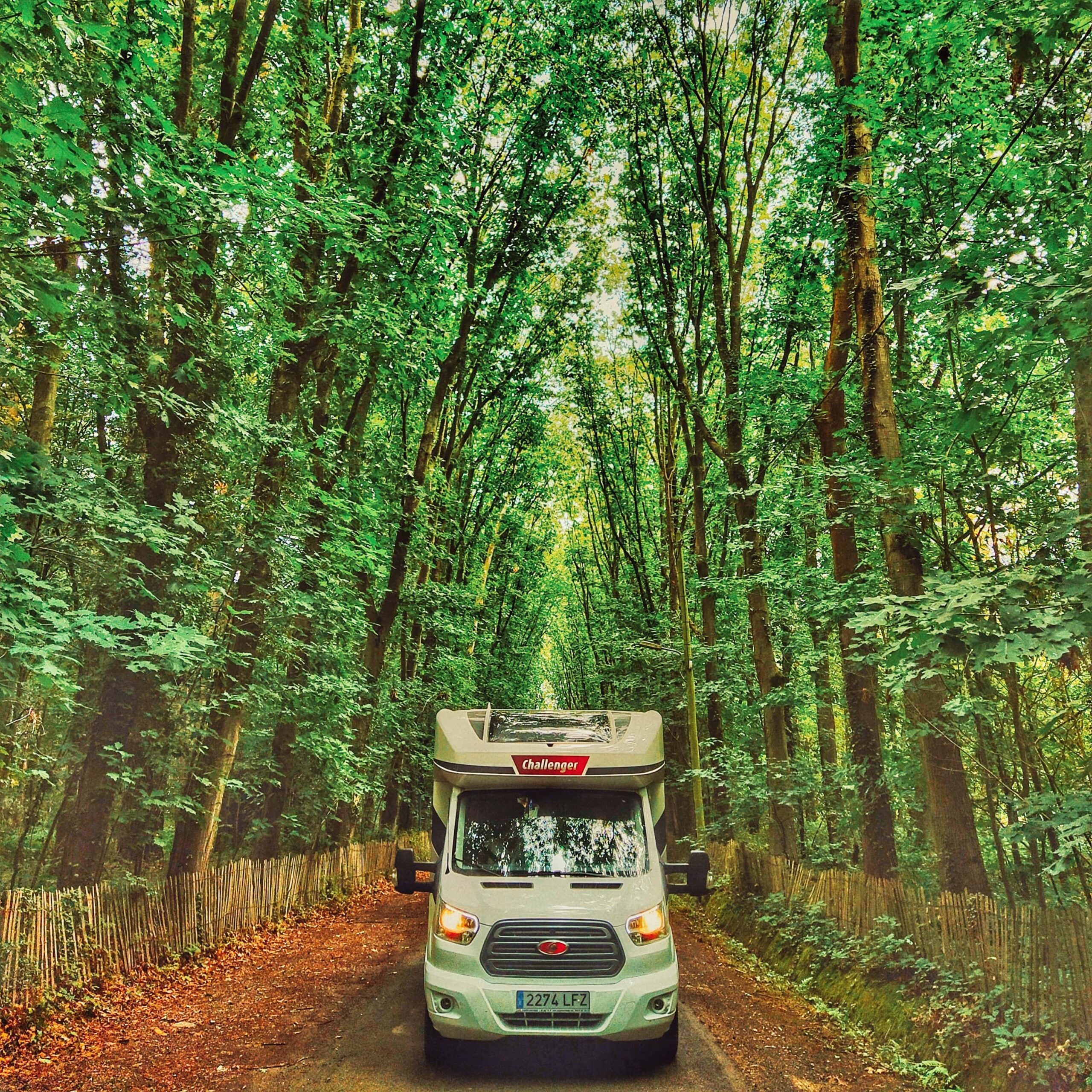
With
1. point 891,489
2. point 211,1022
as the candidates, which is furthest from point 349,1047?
point 891,489

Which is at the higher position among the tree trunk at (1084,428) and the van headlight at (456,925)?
the tree trunk at (1084,428)

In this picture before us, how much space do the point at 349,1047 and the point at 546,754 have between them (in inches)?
125

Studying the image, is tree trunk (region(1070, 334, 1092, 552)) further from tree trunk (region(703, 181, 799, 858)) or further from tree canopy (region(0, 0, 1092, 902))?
tree trunk (region(703, 181, 799, 858))

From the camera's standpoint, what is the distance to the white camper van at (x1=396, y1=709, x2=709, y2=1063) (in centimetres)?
577

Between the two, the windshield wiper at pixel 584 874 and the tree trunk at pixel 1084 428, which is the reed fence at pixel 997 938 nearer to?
the tree trunk at pixel 1084 428

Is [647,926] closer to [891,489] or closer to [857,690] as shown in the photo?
[891,489]

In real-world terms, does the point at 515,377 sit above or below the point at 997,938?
above

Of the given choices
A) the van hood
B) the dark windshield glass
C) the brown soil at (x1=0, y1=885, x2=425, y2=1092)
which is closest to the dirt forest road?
the brown soil at (x1=0, y1=885, x2=425, y2=1092)

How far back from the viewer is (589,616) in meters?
38.7

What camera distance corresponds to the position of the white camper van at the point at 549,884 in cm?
577

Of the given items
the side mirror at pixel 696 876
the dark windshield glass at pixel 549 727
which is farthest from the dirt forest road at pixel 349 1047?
the dark windshield glass at pixel 549 727

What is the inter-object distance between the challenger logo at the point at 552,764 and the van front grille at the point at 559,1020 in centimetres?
187

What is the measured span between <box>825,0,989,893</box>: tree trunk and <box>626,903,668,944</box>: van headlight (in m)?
3.51

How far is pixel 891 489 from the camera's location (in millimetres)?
7672
